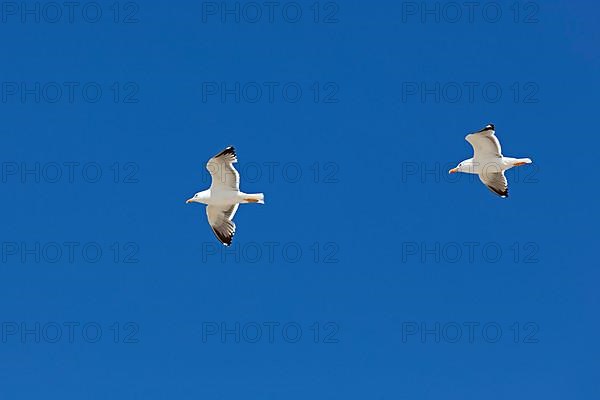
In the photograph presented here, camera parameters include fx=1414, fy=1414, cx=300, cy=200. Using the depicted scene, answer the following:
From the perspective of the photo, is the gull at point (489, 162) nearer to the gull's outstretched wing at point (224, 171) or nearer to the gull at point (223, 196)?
the gull at point (223, 196)

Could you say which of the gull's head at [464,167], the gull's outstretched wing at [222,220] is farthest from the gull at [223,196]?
the gull's head at [464,167]

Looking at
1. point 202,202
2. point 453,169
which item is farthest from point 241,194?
point 453,169

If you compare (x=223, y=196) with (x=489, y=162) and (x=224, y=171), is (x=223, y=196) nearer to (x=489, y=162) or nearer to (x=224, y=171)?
(x=224, y=171)

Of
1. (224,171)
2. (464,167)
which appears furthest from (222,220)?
(464,167)

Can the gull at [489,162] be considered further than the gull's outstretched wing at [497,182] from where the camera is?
No

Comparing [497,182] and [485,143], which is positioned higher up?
[485,143]

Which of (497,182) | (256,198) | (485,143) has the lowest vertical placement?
(256,198)
